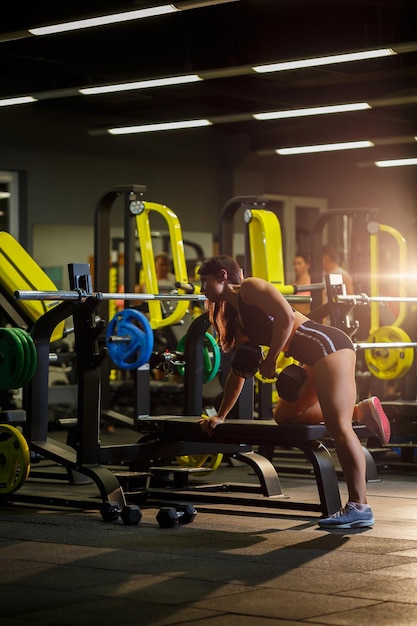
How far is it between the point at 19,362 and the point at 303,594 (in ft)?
7.92

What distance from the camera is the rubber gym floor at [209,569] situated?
3.73 metres

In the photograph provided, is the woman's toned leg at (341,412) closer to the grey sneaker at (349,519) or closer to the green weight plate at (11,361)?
the grey sneaker at (349,519)

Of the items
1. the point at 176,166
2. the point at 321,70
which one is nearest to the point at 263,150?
the point at 176,166

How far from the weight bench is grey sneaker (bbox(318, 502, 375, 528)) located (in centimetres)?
20

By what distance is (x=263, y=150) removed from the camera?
1477 centimetres

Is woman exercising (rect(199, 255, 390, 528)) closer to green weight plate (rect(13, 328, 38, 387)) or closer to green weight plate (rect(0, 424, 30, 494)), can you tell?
green weight plate (rect(13, 328, 38, 387))

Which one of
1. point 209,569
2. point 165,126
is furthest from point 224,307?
point 165,126

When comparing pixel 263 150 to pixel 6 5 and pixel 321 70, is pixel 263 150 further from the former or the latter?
pixel 6 5

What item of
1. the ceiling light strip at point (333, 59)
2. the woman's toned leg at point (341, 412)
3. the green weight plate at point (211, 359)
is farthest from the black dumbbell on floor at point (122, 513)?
the ceiling light strip at point (333, 59)

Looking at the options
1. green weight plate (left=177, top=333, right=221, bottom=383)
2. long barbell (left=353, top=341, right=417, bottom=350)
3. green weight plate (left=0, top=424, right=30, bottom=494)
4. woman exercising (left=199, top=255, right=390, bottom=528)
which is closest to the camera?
woman exercising (left=199, top=255, right=390, bottom=528)

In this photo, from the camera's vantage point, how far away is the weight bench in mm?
5730

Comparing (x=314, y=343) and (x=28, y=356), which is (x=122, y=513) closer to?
(x=28, y=356)

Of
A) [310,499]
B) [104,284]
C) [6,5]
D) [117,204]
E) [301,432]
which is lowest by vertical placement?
[310,499]

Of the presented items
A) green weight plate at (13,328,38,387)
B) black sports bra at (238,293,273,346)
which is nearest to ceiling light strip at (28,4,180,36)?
green weight plate at (13,328,38,387)
